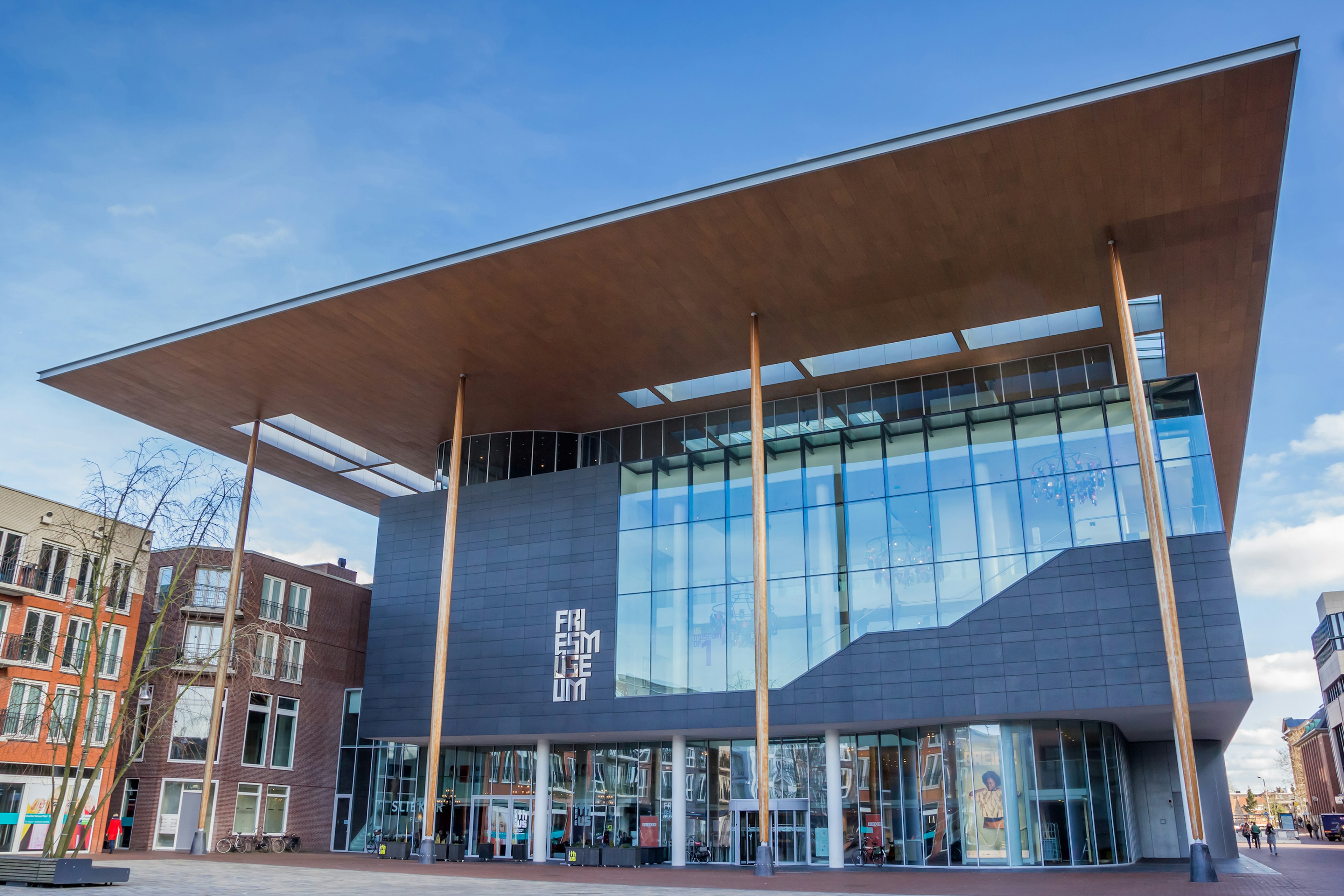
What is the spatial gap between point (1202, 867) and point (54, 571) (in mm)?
34586

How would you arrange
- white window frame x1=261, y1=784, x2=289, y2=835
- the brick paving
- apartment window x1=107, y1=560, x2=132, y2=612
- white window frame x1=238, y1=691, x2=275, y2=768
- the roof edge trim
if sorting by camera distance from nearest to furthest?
1. apartment window x1=107, y1=560, x2=132, y2=612
2. the brick paving
3. the roof edge trim
4. white window frame x1=238, y1=691, x2=275, y2=768
5. white window frame x1=261, y1=784, x2=289, y2=835

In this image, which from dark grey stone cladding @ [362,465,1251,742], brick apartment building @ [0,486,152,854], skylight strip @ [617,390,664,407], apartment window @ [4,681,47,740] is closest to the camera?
dark grey stone cladding @ [362,465,1251,742]

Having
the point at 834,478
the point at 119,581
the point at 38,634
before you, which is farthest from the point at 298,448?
the point at 834,478

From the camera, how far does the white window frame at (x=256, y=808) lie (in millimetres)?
37906

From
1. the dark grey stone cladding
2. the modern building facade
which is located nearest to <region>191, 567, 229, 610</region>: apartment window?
the modern building facade

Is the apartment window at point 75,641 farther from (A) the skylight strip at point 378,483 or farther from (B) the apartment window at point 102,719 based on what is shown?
(A) the skylight strip at point 378,483

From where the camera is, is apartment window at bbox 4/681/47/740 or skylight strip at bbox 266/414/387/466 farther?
skylight strip at bbox 266/414/387/466

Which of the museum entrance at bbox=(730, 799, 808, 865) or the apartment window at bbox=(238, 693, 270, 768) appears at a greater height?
the apartment window at bbox=(238, 693, 270, 768)

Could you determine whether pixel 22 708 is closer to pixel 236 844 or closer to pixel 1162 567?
pixel 236 844

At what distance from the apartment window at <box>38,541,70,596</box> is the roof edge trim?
8.09 m

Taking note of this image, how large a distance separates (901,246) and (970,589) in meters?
9.33

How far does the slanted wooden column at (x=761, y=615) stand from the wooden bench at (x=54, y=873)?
13.5 m

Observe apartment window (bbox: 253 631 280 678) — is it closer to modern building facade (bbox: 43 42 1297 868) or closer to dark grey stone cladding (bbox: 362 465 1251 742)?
dark grey stone cladding (bbox: 362 465 1251 742)

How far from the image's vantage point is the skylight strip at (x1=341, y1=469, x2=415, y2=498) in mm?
42469
